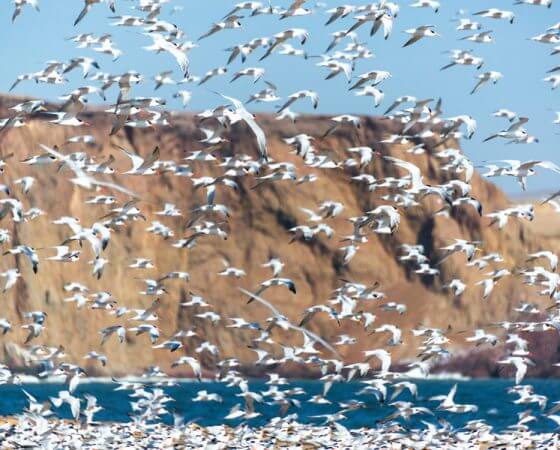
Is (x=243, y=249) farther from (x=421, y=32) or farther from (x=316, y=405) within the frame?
(x=421, y=32)

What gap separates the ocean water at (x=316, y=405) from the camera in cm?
4238

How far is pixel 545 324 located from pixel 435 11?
7.36 metres

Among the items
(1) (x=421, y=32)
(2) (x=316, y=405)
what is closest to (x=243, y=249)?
(2) (x=316, y=405)

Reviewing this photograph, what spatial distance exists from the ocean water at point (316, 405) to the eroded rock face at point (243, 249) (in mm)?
4029

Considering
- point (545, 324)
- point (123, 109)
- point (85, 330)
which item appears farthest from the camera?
point (85, 330)

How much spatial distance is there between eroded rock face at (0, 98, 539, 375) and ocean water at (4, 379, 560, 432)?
13.2ft

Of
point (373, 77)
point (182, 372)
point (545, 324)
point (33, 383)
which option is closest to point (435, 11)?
point (373, 77)

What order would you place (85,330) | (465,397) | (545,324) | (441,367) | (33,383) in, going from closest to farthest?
(545,324), (465,397), (33,383), (85,330), (441,367)

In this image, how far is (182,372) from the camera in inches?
2970

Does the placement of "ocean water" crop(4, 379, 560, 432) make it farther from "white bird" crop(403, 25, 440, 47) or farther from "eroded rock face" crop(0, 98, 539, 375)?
"white bird" crop(403, 25, 440, 47)

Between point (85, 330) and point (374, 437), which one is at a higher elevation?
point (374, 437)

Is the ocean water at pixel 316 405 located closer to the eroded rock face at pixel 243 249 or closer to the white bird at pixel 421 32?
the eroded rock face at pixel 243 249

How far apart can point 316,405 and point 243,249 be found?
2870cm

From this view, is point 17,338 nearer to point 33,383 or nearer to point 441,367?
point 33,383
